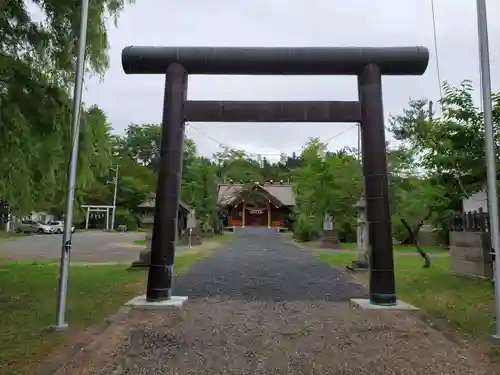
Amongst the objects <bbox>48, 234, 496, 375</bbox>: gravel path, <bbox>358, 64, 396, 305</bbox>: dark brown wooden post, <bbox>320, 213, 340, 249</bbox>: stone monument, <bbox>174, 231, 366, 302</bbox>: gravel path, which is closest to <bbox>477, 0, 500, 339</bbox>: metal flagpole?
<bbox>48, 234, 496, 375</bbox>: gravel path

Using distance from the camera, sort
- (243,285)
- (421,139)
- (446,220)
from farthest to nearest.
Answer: (446,220)
(421,139)
(243,285)

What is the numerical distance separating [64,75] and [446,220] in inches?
408

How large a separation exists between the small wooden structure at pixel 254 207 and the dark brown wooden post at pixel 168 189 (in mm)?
35882

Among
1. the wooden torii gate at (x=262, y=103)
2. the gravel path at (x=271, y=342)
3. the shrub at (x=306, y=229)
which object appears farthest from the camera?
the shrub at (x=306, y=229)

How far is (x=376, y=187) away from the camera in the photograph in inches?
281

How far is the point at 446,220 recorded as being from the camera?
12.2 metres

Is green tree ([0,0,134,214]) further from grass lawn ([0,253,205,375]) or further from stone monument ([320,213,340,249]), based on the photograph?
stone monument ([320,213,340,249])

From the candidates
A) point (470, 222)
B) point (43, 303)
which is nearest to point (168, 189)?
point (43, 303)

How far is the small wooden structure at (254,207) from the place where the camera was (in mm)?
44094

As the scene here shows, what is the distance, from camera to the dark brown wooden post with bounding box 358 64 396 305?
6953mm

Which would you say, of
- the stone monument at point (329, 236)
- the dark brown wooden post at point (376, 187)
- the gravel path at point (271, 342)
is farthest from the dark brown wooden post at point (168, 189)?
the stone monument at point (329, 236)

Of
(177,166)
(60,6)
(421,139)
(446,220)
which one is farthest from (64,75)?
(446,220)

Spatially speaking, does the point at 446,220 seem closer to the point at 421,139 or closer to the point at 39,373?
the point at 421,139

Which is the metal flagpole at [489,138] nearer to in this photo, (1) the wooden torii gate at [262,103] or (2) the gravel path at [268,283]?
(1) the wooden torii gate at [262,103]
